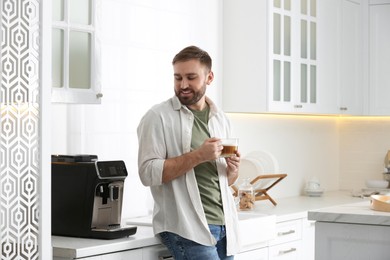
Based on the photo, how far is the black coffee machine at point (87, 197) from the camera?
3510mm

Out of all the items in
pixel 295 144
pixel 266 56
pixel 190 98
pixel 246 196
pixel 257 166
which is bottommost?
pixel 246 196

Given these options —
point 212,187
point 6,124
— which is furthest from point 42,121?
point 212,187

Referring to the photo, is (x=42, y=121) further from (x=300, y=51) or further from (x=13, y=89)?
(x=300, y=51)

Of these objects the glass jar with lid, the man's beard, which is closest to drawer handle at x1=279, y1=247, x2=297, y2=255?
the glass jar with lid

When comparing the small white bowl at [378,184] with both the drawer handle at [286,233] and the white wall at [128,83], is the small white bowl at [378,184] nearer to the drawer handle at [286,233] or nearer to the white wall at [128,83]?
the drawer handle at [286,233]

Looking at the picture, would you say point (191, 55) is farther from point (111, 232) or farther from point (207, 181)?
point (111, 232)

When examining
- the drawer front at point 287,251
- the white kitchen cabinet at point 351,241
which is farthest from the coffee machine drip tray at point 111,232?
the drawer front at point 287,251

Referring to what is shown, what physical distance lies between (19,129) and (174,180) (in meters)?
0.75

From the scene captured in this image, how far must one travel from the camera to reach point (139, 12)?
4.52m

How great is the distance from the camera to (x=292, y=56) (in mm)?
5469

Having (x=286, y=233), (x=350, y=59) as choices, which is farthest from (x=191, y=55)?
(x=350, y=59)

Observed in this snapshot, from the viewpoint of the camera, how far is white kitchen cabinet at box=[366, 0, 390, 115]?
249 inches

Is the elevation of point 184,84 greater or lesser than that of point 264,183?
greater

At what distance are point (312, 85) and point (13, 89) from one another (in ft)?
10.3
